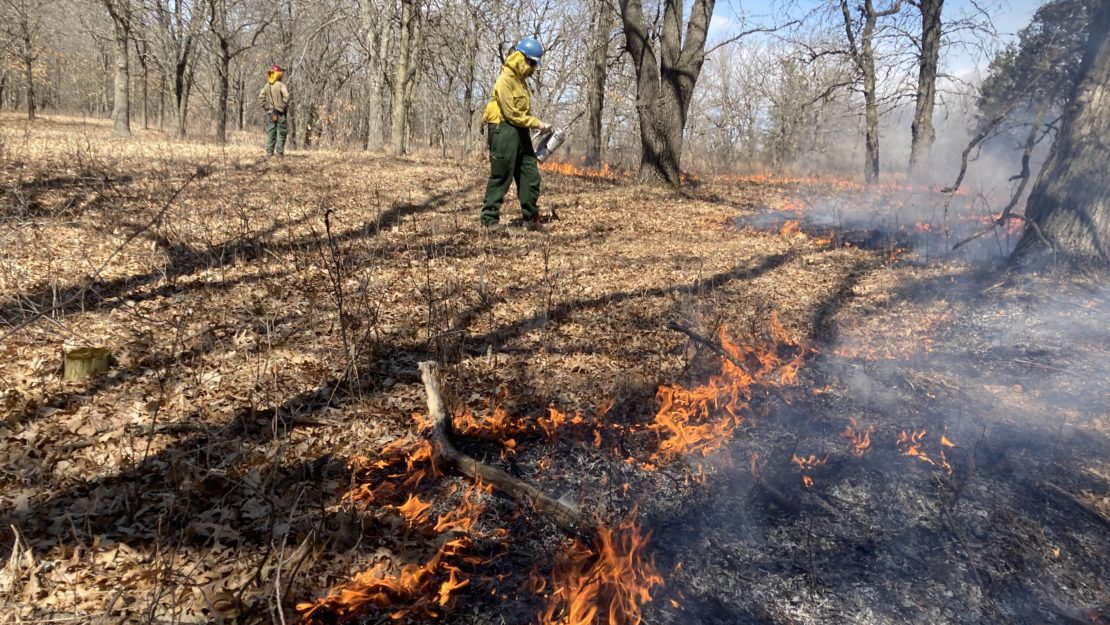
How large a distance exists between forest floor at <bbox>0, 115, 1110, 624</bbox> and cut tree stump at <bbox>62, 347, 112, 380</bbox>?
6 centimetres

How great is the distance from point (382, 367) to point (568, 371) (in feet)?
4.73

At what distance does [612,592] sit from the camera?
8.15ft

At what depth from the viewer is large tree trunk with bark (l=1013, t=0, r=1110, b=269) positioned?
5.38 meters

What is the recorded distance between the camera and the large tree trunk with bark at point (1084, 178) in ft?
17.7

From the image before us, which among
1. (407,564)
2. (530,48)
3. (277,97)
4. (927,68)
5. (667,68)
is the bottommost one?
(407,564)

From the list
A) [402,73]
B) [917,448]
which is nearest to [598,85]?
[402,73]

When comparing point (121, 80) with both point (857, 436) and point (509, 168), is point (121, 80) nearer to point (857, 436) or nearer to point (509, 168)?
point (509, 168)

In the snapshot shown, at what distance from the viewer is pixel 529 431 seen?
12.3 feet

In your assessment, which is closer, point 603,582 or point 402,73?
point 603,582

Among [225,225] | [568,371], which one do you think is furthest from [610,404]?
[225,225]

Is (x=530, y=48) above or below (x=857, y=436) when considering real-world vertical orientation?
above

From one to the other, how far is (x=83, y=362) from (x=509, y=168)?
474cm

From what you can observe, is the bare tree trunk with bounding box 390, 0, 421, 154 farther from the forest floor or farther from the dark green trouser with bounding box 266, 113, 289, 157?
the forest floor

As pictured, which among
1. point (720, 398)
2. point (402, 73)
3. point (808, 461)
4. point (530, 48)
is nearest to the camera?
point (808, 461)
